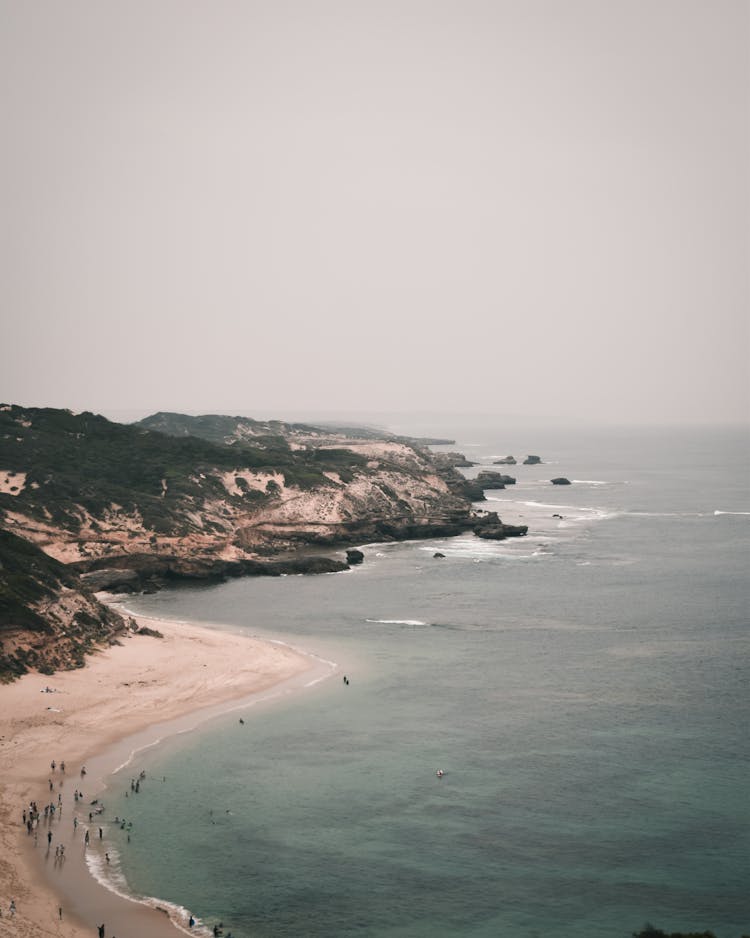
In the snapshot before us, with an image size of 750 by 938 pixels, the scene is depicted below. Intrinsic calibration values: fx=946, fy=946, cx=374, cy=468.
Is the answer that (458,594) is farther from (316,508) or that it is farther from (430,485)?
(430,485)

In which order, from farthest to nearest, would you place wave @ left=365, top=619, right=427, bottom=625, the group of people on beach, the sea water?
wave @ left=365, top=619, right=427, bottom=625 → the group of people on beach → the sea water

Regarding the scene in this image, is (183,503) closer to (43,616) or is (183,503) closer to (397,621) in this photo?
(397,621)

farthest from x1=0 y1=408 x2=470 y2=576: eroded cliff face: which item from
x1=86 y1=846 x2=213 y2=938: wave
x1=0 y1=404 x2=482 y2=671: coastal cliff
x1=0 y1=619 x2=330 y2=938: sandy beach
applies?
x1=86 y1=846 x2=213 y2=938: wave

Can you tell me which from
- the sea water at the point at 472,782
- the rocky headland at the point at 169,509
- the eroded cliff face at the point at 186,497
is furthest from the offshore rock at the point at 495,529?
the sea water at the point at 472,782

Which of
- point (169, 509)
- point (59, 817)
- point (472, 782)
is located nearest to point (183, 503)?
point (169, 509)

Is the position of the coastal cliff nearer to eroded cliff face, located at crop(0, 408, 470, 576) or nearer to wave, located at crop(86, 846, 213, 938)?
eroded cliff face, located at crop(0, 408, 470, 576)

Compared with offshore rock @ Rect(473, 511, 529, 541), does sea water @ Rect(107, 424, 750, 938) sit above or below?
below

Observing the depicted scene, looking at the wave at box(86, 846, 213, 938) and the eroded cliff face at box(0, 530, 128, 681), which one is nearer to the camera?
the wave at box(86, 846, 213, 938)

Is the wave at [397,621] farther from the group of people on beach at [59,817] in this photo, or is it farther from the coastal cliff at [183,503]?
the group of people on beach at [59,817]
